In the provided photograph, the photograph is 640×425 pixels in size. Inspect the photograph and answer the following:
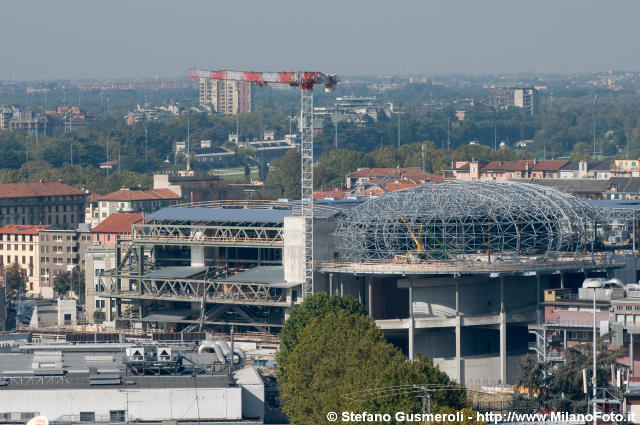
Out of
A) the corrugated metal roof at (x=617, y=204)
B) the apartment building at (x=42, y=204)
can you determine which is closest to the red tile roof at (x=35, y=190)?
the apartment building at (x=42, y=204)

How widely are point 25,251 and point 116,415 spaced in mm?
68994

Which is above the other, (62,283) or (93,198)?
(93,198)

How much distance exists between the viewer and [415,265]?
76.9 m

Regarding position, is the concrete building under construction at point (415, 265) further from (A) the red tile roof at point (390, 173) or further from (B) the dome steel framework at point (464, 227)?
(A) the red tile roof at point (390, 173)

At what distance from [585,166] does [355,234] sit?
8149 cm

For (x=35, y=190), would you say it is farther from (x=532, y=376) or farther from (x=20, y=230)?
(x=532, y=376)

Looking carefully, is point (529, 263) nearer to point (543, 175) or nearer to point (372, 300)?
point (372, 300)

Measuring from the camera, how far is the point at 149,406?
54500 mm

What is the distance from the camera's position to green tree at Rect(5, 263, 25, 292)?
112188 mm

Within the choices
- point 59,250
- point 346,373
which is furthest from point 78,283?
point 346,373

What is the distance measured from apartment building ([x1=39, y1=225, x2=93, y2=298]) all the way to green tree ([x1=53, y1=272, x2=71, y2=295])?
5.14 meters

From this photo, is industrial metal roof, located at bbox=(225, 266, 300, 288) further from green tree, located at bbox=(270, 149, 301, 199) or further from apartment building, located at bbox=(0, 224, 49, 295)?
green tree, located at bbox=(270, 149, 301, 199)

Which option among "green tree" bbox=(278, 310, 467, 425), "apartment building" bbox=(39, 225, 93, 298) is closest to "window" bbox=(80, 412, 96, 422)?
"green tree" bbox=(278, 310, 467, 425)

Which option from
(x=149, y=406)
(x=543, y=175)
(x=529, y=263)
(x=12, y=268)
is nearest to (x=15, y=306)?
(x=12, y=268)
